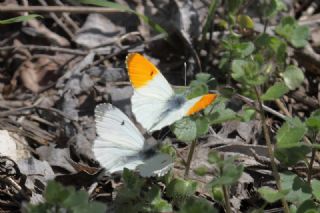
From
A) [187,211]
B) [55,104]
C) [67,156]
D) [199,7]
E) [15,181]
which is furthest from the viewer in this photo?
[199,7]

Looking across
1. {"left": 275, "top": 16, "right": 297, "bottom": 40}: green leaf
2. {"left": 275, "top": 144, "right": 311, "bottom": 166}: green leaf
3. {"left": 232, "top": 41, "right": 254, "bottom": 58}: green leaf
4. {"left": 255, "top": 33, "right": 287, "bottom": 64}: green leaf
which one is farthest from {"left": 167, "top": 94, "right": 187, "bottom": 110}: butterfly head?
{"left": 275, "top": 16, "right": 297, "bottom": 40}: green leaf

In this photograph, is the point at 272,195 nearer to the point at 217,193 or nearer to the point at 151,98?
the point at 217,193

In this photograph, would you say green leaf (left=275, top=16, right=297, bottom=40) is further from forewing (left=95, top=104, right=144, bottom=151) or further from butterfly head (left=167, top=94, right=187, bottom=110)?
forewing (left=95, top=104, right=144, bottom=151)

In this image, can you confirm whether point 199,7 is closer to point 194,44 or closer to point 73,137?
point 194,44

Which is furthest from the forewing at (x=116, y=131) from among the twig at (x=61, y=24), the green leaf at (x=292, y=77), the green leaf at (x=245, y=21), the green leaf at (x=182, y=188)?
the twig at (x=61, y=24)

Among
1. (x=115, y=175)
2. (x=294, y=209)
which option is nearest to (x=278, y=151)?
(x=294, y=209)
